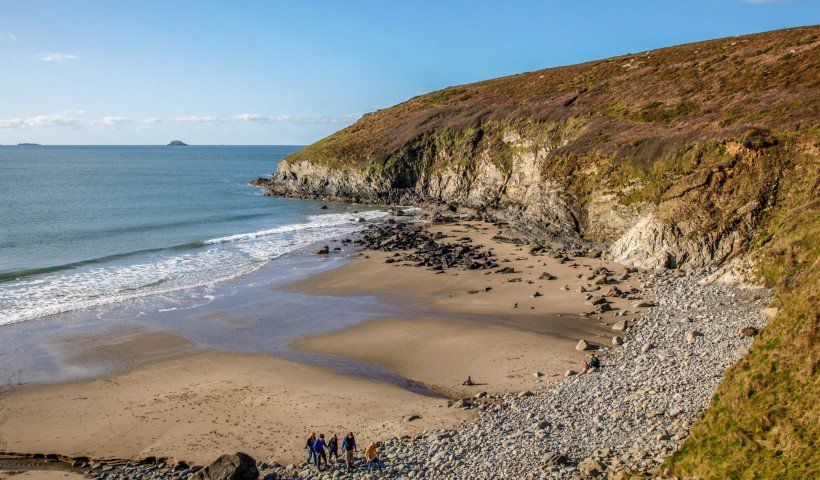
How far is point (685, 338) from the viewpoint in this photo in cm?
2511

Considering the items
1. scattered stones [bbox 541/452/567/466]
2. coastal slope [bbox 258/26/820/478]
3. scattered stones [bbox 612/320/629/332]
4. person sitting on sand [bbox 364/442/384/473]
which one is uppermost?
coastal slope [bbox 258/26/820/478]

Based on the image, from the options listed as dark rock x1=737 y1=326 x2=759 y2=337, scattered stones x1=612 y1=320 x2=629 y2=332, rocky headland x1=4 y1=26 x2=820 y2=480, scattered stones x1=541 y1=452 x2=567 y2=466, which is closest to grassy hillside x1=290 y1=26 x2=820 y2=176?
rocky headland x1=4 y1=26 x2=820 y2=480

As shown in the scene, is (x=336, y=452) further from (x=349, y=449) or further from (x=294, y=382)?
(x=294, y=382)

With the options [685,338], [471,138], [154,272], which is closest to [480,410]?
[685,338]

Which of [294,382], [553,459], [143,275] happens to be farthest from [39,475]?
[143,275]

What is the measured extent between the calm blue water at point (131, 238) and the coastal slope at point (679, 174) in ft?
46.3

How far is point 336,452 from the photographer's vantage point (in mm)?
18938

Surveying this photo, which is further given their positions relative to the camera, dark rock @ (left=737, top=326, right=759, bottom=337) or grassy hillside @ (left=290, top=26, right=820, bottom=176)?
grassy hillside @ (left=290, top=26, right=820, bottom=176)

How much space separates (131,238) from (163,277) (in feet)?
57.6

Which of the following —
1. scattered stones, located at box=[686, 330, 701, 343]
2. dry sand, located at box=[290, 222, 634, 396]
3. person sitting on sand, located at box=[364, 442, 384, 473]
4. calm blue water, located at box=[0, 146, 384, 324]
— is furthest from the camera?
calm blue water, located at box=[0, 146, 384, 324]

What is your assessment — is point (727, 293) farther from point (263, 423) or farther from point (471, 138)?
point (471, 138)

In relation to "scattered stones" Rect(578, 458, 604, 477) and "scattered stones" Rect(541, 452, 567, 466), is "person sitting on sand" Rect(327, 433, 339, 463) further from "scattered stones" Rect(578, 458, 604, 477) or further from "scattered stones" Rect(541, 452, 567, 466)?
"scattered stones" Rect(578, 458, 604, 477)

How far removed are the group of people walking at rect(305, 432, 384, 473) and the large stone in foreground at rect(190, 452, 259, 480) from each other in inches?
74.6

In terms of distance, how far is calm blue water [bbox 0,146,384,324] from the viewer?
40812mm
